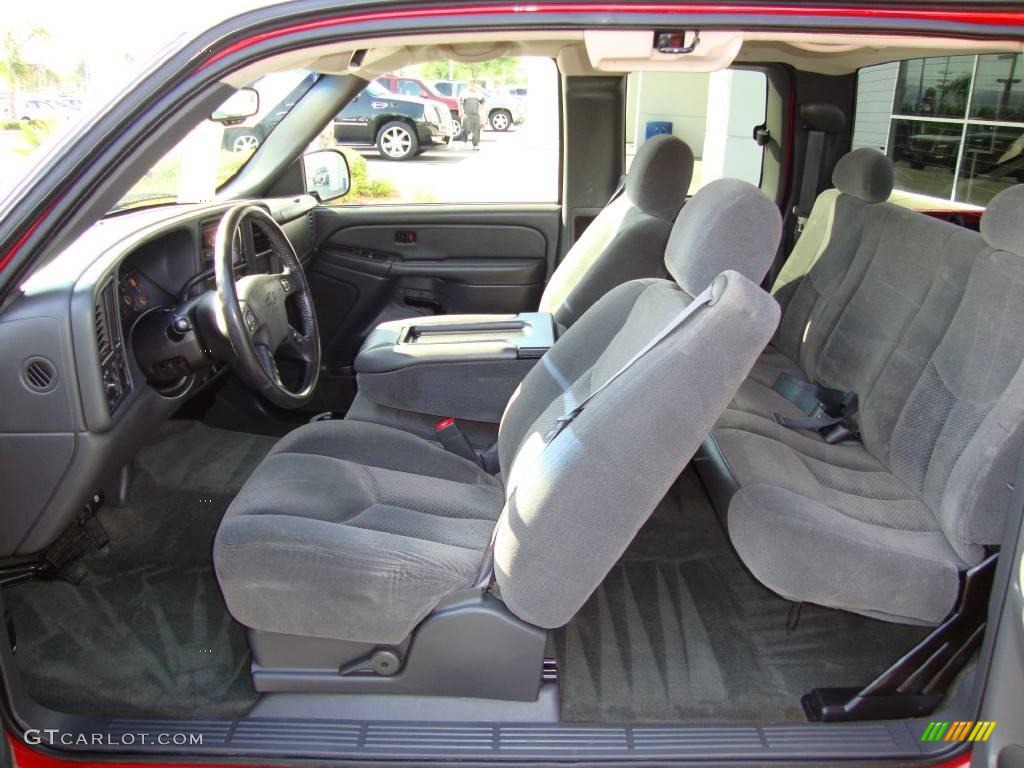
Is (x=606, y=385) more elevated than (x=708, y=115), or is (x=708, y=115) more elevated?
(x=606, y=385)

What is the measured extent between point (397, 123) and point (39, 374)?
21.9 feet

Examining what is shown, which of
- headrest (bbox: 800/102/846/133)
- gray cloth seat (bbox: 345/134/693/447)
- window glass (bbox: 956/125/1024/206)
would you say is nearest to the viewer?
gray cloth seat (bbox: 345/134/693/447)

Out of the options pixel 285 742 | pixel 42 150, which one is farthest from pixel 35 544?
pixel 42 150

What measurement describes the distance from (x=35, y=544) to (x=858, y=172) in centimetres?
245

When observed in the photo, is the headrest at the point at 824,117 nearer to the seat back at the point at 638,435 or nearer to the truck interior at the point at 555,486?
the truck interior at the point at 555,486

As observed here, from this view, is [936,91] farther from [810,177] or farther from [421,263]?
[421,263]

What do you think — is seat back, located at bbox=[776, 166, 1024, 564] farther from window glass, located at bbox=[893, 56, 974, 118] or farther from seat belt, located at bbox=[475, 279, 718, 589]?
window glass, located at bbox=[893, 56, 974, 118]

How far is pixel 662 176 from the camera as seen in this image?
2777 mm

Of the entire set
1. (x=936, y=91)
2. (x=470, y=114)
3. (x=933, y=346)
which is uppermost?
(x=936, y=91)

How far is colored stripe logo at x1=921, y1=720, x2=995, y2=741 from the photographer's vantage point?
4.62 ft

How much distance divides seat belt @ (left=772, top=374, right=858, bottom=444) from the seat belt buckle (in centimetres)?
87

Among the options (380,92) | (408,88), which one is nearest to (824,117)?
(380,92)

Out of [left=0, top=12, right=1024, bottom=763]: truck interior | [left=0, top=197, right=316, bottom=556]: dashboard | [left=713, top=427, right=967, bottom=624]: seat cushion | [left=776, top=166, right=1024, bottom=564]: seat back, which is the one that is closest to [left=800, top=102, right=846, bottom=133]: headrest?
[left=0, top=12, right=1024, bottom=763]: truck interior

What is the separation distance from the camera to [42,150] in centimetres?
129
